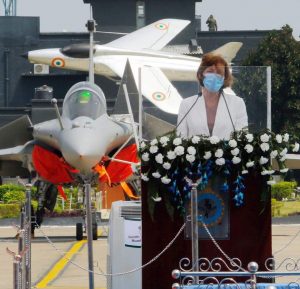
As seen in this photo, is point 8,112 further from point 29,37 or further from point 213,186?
point 213,186

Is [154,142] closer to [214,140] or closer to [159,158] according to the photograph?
[159,158]

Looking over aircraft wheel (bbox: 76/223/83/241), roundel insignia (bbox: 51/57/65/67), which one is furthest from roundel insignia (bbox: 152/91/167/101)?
roundel insignia (bbox: 51/57/65/67)

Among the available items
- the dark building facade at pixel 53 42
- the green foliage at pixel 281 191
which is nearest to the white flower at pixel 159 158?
the green foliage at pixel 281 191

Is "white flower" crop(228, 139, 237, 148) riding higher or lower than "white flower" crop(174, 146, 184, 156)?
higher

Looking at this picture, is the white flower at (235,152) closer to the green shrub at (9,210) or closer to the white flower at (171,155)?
the white flower at (171,155)

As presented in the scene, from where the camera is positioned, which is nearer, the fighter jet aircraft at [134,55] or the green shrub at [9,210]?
the green shrub at [9,210]

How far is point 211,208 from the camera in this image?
995 cm

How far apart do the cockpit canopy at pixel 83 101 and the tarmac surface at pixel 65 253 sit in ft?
7.78

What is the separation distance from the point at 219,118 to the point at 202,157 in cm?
57

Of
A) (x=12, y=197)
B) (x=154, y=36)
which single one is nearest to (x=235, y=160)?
(x=12, y=197)

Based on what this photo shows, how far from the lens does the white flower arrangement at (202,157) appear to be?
391 inches

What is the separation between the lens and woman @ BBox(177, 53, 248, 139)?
10.4m

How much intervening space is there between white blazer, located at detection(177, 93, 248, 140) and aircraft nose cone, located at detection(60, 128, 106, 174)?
40.4 feet

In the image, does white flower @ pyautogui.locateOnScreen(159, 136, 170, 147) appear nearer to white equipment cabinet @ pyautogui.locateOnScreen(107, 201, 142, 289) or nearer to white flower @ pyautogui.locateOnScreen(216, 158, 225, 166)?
white flower @ pyautogui.locateOnScreen(216, 158, 225, 166)
